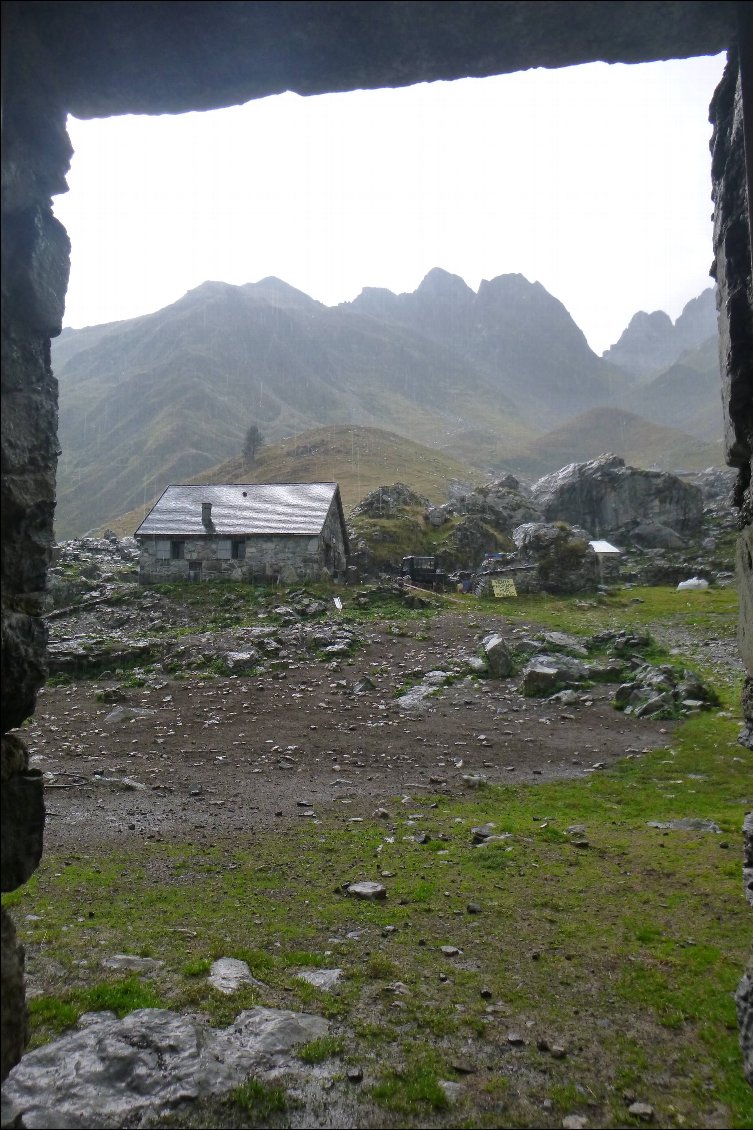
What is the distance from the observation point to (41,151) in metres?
4.36

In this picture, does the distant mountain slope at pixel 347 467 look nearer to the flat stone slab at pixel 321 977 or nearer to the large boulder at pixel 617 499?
the large boulder at pixel 617 499

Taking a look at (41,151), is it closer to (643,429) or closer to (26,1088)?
(26,1088)

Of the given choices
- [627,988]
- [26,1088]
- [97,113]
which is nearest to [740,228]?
[97,113]

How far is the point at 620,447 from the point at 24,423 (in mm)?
190590

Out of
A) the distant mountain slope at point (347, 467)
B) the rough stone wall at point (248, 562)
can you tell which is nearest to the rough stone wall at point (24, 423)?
the rough stone wall at point (248, 562)

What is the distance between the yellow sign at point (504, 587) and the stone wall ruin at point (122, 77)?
103ft

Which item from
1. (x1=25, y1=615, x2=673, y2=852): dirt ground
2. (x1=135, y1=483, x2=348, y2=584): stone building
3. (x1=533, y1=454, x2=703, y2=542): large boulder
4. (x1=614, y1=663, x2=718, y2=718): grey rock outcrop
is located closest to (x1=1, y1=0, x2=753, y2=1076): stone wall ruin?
(x1=25, y1=615, x2=673, y2=852): dirt ground

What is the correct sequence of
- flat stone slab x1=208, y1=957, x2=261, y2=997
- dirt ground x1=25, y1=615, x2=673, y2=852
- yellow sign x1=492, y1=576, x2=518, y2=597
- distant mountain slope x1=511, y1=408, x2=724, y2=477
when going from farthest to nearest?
distant mountain slope x1=511, y1=408, x2=724, y2=477, yellow sign x1=492, y1=576, x2=518, y2=597, dirt ground x1=25, y1=615, x2=673, y2=852, flat stone slab x1=208, y1=957, x2=261, y2=997

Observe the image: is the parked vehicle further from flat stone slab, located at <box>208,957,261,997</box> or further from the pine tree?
the pine tree

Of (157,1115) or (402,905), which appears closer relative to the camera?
(157,1115)

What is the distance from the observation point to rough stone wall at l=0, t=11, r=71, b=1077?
3.98 metres

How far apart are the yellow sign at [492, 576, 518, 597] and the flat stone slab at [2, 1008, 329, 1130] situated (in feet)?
104

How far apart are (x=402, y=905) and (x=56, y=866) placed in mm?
4482

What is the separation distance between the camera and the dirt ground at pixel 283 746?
11000mm
